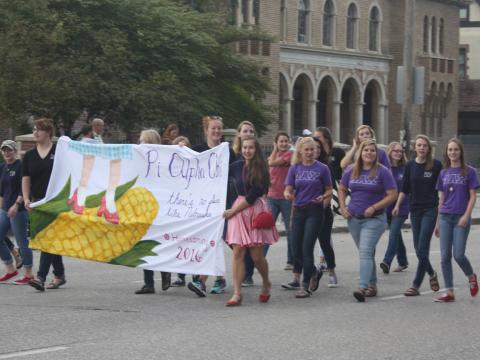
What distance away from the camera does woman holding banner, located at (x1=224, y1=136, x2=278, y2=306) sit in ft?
40.6

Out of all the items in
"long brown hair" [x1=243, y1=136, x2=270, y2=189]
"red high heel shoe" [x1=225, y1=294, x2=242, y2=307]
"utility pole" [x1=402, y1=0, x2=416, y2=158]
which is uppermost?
"utility pole" [x1=402, y1=0, x2=416, y2=158]

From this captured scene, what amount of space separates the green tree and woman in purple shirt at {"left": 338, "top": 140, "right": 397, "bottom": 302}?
16968mm

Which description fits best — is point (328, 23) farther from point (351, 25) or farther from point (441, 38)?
point (441, 38)

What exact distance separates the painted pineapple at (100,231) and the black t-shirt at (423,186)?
2.75 m

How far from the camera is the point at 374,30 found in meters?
61.3

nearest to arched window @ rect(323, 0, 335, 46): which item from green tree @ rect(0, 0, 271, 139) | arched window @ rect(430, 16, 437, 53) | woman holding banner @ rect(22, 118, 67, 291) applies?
arched window @ rect(430, 16, 437, 53)

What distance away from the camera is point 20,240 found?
46.2 ft

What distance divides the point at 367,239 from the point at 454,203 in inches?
37.4

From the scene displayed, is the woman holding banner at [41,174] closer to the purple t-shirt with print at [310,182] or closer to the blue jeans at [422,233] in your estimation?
the purple t-shirt with print at [310,182]

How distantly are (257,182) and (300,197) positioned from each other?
829 mm

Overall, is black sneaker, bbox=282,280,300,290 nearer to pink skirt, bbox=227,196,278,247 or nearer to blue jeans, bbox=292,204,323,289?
blue jeans, bbox=292,204,323,289

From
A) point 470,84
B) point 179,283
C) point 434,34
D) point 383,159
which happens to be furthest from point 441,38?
point 179,283

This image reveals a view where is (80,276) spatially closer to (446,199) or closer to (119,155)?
(119,155)

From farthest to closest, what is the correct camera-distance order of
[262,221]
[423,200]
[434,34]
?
[434,34], [423,200], [262,221]
